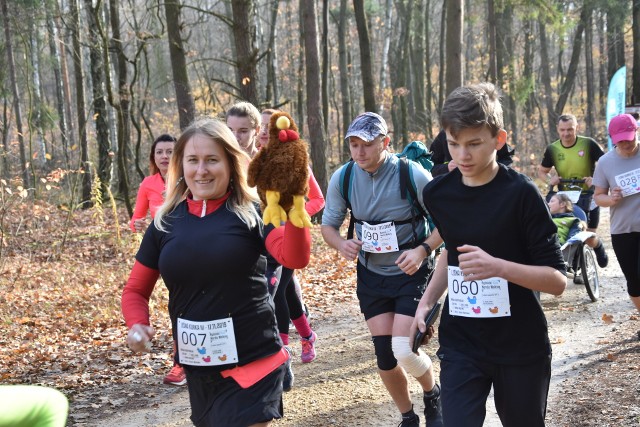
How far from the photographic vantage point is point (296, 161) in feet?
8.92

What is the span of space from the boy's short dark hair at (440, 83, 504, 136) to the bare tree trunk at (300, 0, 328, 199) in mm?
12331

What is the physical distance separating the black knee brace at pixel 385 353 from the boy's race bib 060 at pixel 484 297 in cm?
139

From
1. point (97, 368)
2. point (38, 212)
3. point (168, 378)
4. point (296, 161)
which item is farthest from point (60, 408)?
point (38, 212)

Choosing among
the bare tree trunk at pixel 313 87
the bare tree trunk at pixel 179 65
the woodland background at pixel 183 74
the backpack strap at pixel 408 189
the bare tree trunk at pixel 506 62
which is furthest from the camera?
the bare tree trunk at pixel 506 62

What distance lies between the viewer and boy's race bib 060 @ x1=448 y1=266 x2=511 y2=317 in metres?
3.07

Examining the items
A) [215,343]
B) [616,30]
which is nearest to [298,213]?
[215,343]

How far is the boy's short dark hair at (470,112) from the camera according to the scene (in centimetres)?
299

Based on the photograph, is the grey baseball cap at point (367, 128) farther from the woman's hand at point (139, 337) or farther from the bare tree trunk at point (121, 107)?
the bare tree trunk at point (121, 107)

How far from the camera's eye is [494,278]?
3.08m

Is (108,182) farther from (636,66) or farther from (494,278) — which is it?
(494,278)

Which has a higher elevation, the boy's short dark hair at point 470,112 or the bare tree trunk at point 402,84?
the bare tree trunk at point 402,84

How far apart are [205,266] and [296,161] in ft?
2.27

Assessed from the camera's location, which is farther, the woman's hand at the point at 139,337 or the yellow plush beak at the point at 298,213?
the woman's hand at the point at 139,337

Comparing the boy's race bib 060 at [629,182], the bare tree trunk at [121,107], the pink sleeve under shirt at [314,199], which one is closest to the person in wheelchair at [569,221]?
the boy's race bib 060 at [629,182]
